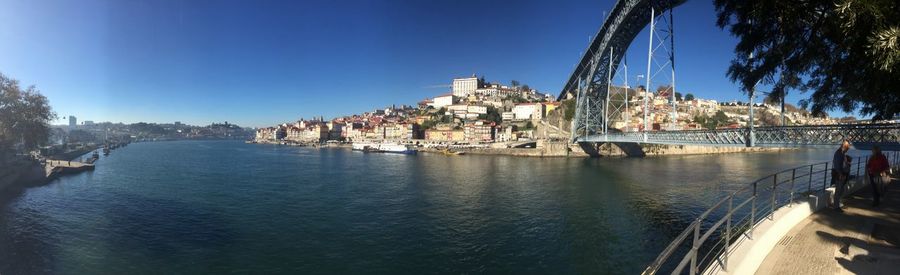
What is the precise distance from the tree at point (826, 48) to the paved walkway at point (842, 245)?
111 centimetres

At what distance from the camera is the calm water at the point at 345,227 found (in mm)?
7613

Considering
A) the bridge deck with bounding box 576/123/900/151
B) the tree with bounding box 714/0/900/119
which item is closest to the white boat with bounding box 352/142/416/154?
the bridge deck with bounding box 576/123/900/151

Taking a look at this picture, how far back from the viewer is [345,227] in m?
10.2

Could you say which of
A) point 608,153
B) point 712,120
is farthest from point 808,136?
point 712,120

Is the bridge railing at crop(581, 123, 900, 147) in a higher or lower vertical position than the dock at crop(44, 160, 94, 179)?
higher

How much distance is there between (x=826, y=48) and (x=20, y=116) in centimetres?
2905

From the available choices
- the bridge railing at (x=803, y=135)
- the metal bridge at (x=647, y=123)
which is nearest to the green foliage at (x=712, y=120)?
the metal bridge at (x=647, y=123)

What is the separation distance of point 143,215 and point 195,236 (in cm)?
389

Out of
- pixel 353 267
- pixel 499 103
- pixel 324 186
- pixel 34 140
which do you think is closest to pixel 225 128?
pixel 499 103

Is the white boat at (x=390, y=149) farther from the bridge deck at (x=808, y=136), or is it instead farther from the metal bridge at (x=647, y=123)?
the bridge deck at (x=808, y=136)

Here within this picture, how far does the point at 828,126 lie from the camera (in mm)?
7430

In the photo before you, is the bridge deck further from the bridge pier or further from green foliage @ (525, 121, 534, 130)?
green foliage @ (525, 121, 534, 130)

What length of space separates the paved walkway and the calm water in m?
3.74

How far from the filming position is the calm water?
25.0 ft
